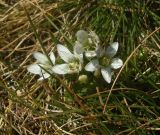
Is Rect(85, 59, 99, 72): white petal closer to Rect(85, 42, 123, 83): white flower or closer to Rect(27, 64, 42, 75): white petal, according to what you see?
Rect(85, 42, 123, 83): white flower

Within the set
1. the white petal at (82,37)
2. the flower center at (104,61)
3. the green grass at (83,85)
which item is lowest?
the green grass at (83,85)

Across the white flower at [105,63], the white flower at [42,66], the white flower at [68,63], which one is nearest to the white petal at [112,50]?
the white flower at [105,63]

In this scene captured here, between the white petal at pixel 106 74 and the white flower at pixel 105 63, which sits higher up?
the white flower at pixel 105 63

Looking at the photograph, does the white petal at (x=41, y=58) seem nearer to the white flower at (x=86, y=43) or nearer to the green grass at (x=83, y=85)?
the green grass at (x=83, y=85)

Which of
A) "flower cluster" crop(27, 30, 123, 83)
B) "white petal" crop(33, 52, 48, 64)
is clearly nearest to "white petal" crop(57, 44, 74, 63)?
"flower cluster" crop(27, 30, 123, 83)

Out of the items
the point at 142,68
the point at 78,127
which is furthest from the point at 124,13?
the point at 78,127

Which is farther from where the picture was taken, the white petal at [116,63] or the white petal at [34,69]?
the white petal at [34,69]

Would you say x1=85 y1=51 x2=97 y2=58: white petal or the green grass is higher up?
x1=85 y1=51 x2=97 y2=58: white petal

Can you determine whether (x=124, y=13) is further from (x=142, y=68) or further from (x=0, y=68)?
(x=0, y=68)

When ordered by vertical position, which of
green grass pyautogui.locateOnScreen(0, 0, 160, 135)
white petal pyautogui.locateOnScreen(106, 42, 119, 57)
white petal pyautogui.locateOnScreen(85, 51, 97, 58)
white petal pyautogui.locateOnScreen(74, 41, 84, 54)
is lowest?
green grass pyautogui.locateOnScreen(0, 0, 160, 135)
